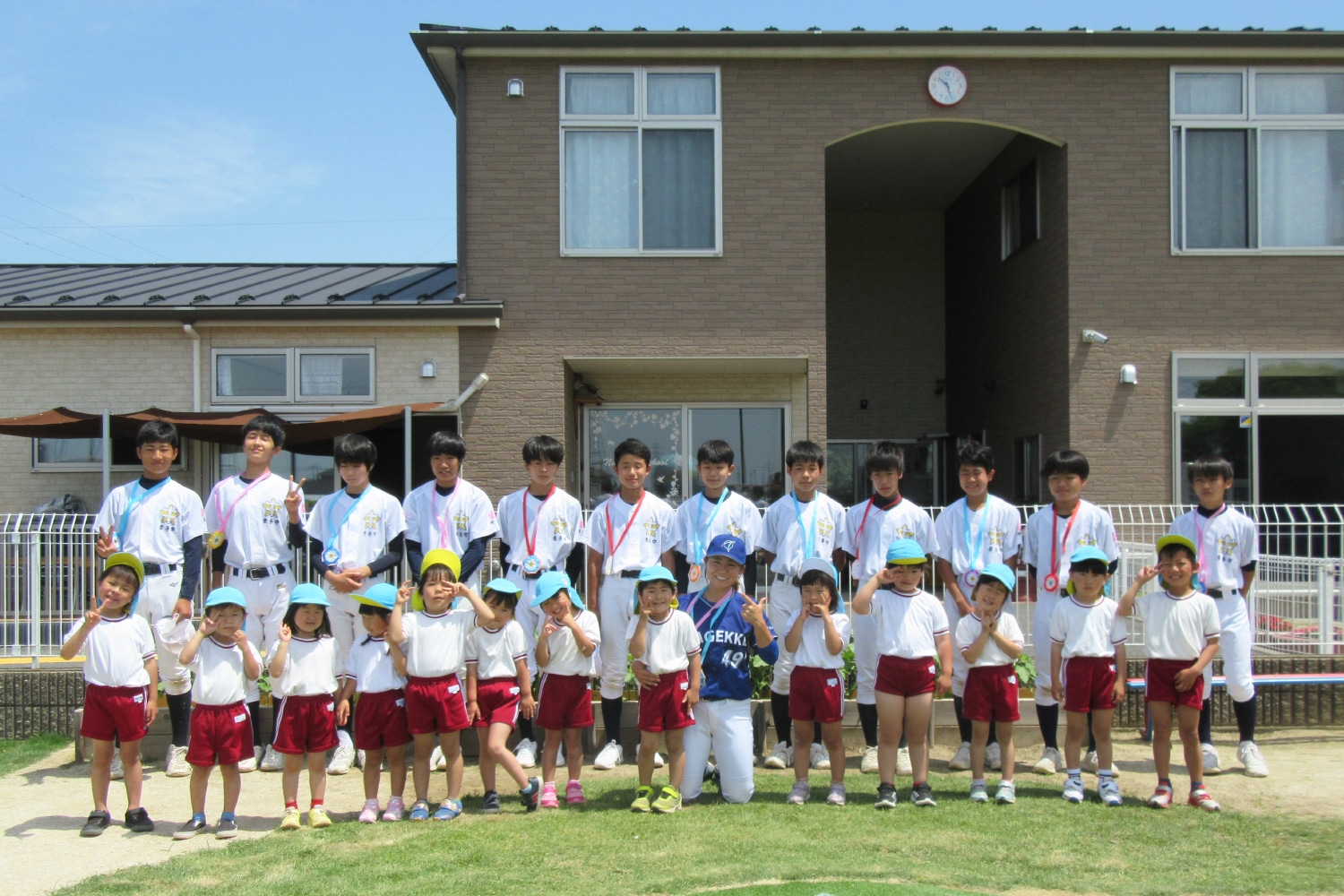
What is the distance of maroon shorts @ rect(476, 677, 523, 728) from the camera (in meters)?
5.59

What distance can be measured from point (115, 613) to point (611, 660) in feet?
9.22

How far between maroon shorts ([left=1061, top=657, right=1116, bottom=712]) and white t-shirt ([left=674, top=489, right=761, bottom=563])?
201cm

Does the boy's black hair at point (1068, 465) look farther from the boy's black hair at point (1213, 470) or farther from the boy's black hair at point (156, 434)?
the boy's black hair at point (156, 434)

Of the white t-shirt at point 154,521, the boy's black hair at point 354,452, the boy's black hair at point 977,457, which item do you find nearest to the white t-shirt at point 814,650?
the boy's black hair at point 977,457

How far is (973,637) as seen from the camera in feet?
19.2

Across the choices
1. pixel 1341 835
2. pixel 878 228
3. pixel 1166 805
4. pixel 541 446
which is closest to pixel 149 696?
pixel 541 446

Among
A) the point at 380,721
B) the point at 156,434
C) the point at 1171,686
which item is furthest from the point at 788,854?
the point at 156,434

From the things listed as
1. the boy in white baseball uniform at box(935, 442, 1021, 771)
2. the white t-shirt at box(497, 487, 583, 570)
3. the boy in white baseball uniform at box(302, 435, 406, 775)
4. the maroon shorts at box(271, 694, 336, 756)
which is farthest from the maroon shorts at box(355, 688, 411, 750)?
the boy in white baseball uniform at box(935, 442, 1021, 771)

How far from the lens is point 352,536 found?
633cm

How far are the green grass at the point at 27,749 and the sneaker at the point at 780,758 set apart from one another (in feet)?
16.2

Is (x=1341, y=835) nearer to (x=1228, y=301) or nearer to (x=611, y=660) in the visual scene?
(x=611, y=660)

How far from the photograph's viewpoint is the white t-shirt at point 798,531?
6.32 meters

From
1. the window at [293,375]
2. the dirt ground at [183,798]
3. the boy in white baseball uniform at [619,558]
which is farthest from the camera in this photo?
the window at [293,375]

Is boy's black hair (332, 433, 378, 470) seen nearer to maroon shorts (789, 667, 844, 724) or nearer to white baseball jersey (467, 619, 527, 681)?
white baseball jersey (467, 619, 527, 681)
